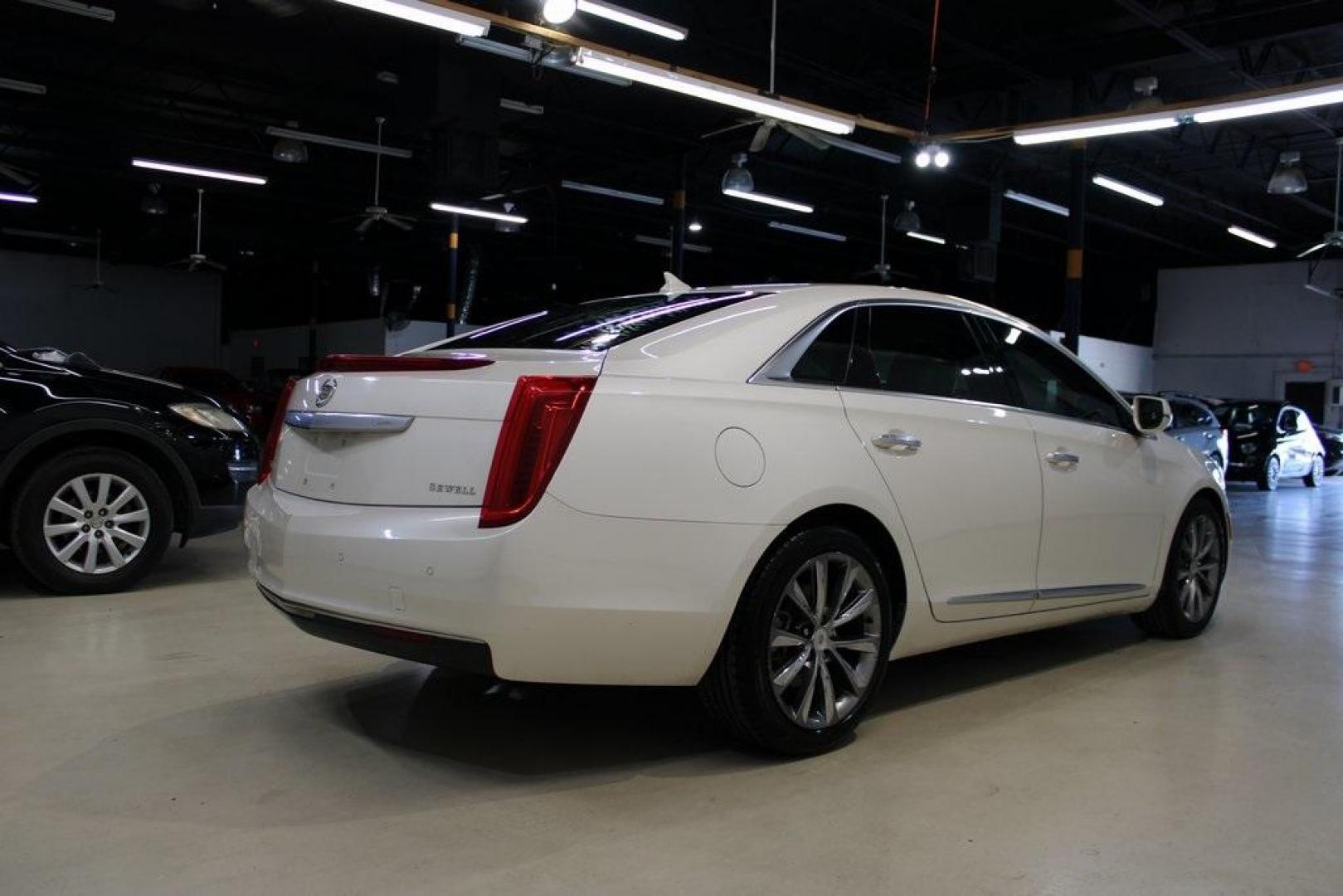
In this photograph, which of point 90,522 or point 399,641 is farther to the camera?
point 90,522

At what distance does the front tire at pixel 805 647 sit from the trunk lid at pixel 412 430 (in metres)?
0.76

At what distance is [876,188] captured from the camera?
1853 centimetres

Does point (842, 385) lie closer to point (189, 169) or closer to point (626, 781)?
point (626, 781)

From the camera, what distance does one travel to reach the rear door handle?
3.57 meters

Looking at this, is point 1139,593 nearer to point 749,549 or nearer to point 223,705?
point 749,549

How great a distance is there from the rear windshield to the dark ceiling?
18.2 ft

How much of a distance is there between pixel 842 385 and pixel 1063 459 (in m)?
1.09

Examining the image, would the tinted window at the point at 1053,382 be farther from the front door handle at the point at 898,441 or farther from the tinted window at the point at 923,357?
the front door handle at the point at 898,441

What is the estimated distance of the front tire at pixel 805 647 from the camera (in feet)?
8.73

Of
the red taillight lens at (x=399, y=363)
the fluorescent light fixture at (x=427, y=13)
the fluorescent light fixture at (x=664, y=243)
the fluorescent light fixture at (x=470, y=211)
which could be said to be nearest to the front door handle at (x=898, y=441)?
the red taillight lens at (x=399, y=363)

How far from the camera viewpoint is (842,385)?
3020mm

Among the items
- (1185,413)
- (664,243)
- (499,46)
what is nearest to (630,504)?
(499,46)

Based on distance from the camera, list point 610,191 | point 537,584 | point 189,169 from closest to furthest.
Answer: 1. point 537,584
2. point 189,169
3. point 610,191

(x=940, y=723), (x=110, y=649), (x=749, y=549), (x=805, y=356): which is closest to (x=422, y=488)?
(x=749, y=549)
